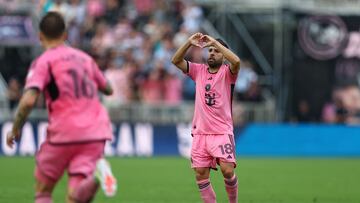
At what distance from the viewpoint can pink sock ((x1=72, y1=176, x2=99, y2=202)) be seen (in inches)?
361

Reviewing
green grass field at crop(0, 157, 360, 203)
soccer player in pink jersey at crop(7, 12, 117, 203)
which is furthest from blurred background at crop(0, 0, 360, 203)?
soccer player in pink jersey at crop(7, 12, 117, 203)

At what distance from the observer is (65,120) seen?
365 inches

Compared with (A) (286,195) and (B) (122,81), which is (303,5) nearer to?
(B) (122,81)

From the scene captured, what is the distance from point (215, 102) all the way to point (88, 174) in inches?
132

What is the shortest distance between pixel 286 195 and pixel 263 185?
83.7 inches

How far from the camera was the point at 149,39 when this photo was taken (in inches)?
1072

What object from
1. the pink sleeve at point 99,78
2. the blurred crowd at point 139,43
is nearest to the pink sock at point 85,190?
the pink sleeve at point 99,78

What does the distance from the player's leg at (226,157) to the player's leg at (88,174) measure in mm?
2957

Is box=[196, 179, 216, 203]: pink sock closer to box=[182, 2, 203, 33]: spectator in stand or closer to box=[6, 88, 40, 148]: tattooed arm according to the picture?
box=[6, 88, 40, 148]: tattooed arm

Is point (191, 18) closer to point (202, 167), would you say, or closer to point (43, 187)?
point (202, 167)

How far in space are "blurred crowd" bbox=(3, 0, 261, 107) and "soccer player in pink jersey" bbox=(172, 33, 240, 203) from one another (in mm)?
13658

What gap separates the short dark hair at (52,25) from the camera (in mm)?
9242

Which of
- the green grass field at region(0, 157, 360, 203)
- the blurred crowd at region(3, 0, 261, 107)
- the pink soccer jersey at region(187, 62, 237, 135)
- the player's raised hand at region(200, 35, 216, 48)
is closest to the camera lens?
the player's raised hand at region(200, 35, 216, 48)

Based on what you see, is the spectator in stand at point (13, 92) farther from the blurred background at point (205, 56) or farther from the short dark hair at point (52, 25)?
the short dark hair at point (52, 25)
